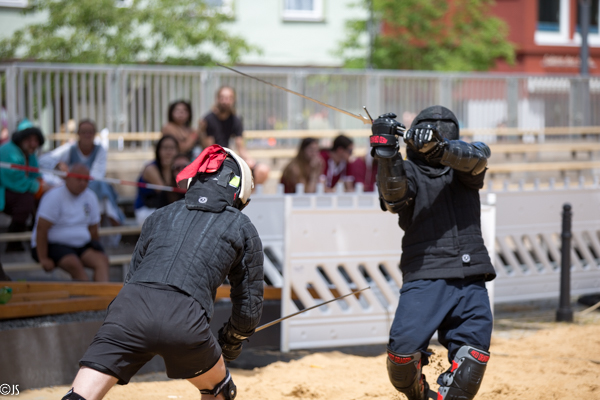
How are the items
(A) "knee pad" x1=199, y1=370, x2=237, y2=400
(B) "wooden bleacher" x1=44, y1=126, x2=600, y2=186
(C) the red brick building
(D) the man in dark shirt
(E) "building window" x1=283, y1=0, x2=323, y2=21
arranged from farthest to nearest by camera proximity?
(C) the red brick building, (E) "building window" x1=283, y1=0, x2=323, y2=21, (B) "wooden bleacher" x1=44, y1=126, x2=600, y2=186, (D) the man in dark shirt, (A) "knee pad" x1=199, y1=370, x2=237, y2=400

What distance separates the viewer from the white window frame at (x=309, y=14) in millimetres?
21844

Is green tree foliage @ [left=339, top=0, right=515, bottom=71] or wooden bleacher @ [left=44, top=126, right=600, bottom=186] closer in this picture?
wooden bleacher @ [left=44, top=126, right=600, bottom=186]

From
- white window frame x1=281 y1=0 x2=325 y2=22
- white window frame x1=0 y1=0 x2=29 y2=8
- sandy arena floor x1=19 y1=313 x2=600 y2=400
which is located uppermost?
white window frame x1=281 y1=0 x2=325 y2=22

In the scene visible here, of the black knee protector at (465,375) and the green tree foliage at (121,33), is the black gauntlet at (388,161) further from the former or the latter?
the green tree foliage at (121,33)

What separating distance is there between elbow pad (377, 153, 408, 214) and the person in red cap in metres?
0.75

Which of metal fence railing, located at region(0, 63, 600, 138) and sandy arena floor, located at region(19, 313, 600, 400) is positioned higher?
metal fence railing, located at region(0, 63, 600, 138)

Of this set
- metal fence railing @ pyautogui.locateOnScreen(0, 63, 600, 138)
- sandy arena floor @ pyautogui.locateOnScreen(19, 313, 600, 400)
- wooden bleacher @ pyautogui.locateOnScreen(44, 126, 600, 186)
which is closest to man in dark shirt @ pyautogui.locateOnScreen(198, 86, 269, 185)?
wooden bleacher @ pyautogui.locateOnScreen(44, 126, 600, 186)

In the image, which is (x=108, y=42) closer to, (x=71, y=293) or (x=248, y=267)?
(x=71, y=293)

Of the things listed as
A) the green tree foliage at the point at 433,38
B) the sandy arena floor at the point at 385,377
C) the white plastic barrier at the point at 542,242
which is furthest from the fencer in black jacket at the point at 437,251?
the green tree foliage at the point at 433,38

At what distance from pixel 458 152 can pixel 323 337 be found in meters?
2.68

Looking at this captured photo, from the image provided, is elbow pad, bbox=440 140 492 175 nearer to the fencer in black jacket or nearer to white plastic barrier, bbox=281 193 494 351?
the fencer in black jacket

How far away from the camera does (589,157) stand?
14.2 meters

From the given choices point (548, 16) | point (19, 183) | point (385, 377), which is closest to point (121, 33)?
point (19, 183)

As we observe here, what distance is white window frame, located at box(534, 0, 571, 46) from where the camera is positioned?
25.2 m
